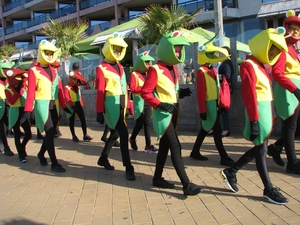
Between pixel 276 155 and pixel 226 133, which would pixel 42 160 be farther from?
pixel 226 133

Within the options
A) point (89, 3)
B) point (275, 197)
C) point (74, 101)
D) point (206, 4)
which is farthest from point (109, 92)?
point (89, 3)

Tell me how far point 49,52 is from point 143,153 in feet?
8.32

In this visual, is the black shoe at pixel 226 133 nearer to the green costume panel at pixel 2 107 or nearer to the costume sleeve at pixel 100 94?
the costume sleeve at pixel 100 94

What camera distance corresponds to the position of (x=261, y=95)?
3.80 meters

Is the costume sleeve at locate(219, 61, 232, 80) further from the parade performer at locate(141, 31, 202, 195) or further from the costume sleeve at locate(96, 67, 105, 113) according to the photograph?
the parade performer at locate(141, 31, 202, 195)

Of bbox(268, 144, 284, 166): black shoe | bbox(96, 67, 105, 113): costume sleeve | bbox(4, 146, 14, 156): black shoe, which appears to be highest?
bbox(96, 67, 105, 113): costume sleeve

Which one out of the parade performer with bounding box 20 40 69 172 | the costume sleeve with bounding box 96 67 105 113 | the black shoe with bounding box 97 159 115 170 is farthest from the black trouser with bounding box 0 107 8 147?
the costume sleeve with bounding box 96 67 105 113

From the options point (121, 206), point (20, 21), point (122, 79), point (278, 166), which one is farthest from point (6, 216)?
point (20, 21)

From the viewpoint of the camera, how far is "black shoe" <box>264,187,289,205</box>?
3625 mm

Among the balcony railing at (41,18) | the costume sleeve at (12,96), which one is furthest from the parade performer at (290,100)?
the balcony railing at (41,18)

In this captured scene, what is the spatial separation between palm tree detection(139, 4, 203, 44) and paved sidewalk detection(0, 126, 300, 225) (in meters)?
6.49

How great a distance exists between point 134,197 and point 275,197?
161 cm

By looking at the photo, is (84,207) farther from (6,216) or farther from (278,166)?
(278,166)

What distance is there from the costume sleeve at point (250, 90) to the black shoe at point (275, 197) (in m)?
0.81
